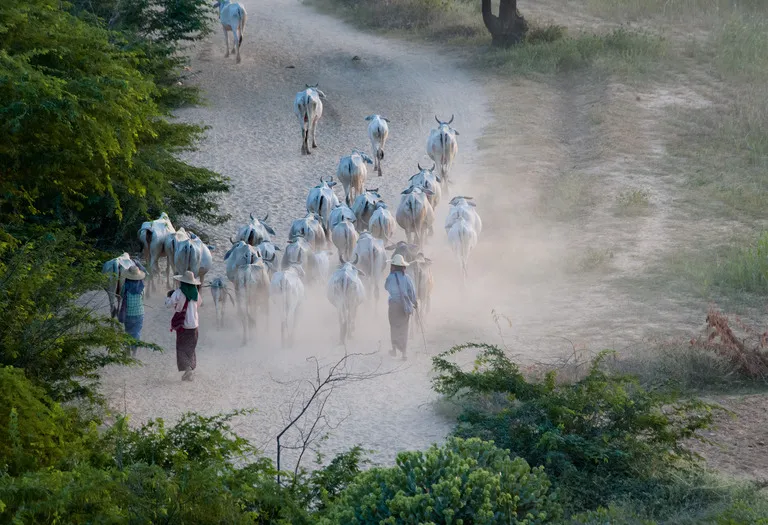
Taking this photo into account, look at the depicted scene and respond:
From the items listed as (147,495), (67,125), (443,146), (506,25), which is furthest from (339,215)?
(506,25)

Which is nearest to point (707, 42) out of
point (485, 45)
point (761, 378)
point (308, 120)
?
point (485, 45)

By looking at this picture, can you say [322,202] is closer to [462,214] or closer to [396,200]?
[462,214]

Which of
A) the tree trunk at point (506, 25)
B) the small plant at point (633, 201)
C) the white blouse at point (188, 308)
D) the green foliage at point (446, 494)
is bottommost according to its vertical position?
the small plant at point (633, 201)

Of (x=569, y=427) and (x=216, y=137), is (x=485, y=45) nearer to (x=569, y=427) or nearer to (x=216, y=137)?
(x=216, y=137)

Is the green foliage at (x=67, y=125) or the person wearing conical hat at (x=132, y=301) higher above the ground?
the green foliage at (x=67, y=125)

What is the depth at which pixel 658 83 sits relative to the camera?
27.3m

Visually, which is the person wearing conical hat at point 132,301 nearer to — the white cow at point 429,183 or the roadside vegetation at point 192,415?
the roadside vegetation at point 192,415

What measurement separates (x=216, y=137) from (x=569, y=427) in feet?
50.6

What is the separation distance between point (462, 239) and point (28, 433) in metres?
9.16

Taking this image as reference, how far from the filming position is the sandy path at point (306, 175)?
1224 centimetres

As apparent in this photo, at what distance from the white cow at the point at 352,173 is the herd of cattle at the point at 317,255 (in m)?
A: 1.52

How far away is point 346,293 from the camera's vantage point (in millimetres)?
14031

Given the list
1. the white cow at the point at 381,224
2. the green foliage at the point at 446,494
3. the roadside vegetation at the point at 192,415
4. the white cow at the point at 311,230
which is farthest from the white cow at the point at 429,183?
the green foliage at the point at 446,494

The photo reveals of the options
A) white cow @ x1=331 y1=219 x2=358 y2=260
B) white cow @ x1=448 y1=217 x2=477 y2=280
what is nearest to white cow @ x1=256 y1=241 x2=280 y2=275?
white cow @ x1=331 y1=219 x2=358 y2=260
